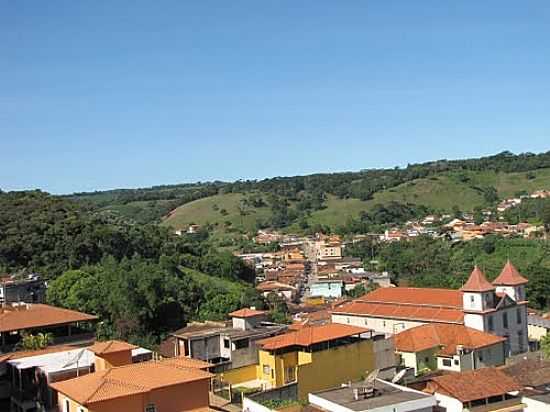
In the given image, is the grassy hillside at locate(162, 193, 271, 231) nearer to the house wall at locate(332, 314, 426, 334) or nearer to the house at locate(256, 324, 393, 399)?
the house wall at locate(332, 314, 426, 334)

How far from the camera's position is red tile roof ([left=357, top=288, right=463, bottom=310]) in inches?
1634

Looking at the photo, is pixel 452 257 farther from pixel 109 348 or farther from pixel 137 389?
pixel 137 389

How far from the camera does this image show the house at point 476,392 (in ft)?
82.2

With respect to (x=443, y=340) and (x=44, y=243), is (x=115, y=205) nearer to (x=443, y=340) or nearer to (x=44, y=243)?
(x=44, y=243)

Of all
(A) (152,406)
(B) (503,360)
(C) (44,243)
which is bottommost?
(B) (503,360)

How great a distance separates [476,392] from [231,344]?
12.3 meters

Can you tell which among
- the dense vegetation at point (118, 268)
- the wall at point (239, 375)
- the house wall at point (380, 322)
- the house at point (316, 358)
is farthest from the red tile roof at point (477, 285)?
the dense vegetation at point (118, 268)

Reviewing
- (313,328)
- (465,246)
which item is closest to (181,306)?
(313,328)

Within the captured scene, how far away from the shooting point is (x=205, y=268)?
67.5m

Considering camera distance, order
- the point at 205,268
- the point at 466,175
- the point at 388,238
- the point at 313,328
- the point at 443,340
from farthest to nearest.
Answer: the point at 466,175
the point at 388,238
the point at 205,268
the point at 443,340
the point at 313,328

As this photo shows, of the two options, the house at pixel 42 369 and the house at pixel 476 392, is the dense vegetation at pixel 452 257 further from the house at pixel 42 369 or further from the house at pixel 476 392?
the house at pixel 42 369

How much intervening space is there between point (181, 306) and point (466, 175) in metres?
119

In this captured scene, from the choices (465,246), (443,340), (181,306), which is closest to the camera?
(443,340)

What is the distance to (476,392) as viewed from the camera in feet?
83.7
